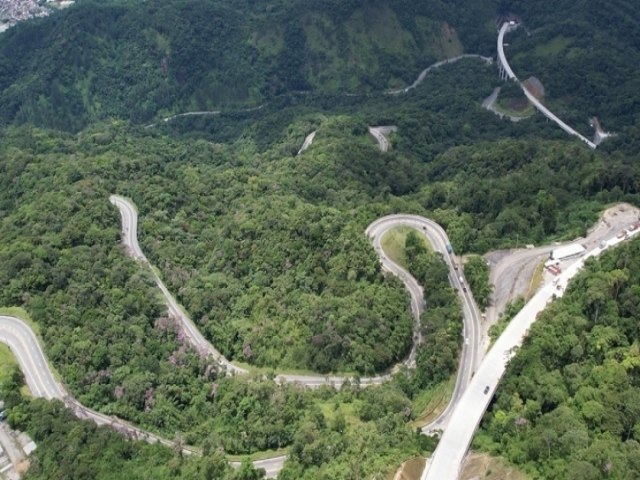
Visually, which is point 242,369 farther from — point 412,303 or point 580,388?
point 580,388

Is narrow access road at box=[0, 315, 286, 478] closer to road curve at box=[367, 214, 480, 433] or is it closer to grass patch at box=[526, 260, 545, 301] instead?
road curve at box=[367, 214, 480, 433]

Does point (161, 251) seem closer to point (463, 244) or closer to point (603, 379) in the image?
point (463, 244)

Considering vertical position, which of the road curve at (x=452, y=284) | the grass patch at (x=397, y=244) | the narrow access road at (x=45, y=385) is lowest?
the road curve at (x=452, y=284)

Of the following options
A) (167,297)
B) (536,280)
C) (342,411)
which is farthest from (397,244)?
(167,297)

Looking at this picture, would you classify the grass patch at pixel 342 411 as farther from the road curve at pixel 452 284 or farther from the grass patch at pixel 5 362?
the grass patch at pixel 5 362

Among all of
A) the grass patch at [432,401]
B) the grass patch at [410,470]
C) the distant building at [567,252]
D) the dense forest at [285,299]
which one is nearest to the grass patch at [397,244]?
the dense forest at [285,299]

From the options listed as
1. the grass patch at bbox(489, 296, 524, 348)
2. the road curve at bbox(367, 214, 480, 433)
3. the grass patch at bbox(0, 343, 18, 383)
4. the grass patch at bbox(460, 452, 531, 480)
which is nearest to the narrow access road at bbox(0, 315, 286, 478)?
the grass patch at bbox(0, 343, 18, 383)
